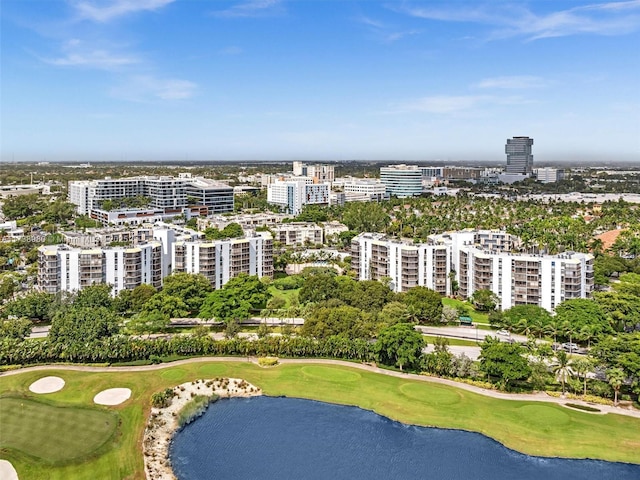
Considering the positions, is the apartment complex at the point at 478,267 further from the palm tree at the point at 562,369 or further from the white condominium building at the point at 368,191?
the white condominium building at the point at 368,191

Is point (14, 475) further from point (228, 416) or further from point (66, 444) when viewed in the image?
point (228, 416)

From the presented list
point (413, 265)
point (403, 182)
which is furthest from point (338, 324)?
point (403, 182)

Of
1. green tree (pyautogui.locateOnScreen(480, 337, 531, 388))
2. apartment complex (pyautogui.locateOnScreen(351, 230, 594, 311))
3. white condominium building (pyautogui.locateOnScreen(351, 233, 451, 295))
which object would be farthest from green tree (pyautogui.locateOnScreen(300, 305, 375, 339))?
apartment complex (pyautogui.locateOnScreen(351, 230, 594, 311))

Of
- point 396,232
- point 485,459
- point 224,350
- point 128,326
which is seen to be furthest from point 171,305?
point 396,232

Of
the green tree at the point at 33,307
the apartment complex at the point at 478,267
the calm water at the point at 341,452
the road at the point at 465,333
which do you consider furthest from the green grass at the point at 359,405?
the apartment complex at the point at 478,267

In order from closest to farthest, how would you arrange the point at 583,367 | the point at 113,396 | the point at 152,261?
the point at 583,367
the point at 113,396
the point at 152,261

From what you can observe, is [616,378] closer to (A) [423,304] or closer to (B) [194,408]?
(A) [423,304]

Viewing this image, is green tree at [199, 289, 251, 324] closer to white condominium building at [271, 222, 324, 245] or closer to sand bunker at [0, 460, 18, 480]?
sand bunker at [0, 460, 18, 480]
